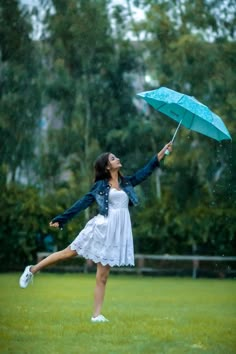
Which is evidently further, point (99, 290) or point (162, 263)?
point (162, 263)

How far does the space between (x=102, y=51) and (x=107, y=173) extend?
21.2 metres

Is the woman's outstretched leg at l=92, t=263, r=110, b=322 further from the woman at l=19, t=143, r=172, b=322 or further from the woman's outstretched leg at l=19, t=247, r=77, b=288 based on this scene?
the woman's outstretched leg at l=19, t=247, r=77, b=288

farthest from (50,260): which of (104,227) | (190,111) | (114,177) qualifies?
(190,111)

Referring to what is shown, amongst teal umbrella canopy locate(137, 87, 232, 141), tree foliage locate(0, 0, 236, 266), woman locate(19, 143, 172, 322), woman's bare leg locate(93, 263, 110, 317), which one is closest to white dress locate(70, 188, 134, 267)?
woman locate(19, 143, 172, 322)

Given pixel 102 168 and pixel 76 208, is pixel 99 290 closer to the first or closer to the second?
pixel 76 208

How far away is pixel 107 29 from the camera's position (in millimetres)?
30406

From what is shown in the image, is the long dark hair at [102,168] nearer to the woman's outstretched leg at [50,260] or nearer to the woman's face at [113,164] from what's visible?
the woman's face at [113,164]

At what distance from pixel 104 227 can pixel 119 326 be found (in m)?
1.04

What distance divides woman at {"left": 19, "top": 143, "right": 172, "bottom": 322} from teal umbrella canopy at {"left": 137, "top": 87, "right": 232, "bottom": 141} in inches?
39.9

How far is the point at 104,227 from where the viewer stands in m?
9.86

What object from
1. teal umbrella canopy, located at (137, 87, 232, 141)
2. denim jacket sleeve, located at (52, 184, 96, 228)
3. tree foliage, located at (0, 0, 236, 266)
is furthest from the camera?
tree foliage, located at (0, 0, 236, 266)

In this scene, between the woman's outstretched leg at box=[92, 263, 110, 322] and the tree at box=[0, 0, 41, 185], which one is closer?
the woman's outstretched leg at box=[92, 263, 110, 322]

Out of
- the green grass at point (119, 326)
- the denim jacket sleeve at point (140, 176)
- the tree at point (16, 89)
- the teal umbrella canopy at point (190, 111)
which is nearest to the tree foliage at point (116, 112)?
the tree at point (16, 89)

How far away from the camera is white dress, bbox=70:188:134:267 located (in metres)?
9.83
